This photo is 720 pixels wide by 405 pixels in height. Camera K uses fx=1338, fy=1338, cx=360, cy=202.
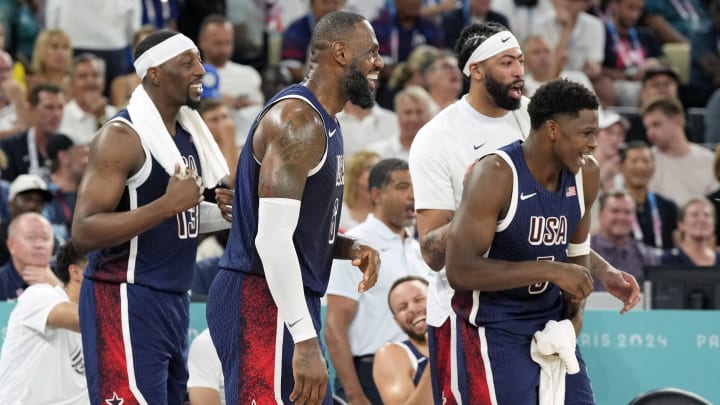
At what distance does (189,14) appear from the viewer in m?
12.8

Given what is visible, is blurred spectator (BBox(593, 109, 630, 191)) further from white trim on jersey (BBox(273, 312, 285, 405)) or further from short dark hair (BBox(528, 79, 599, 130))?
white trim on jersey (BBox(273, 312, 285, 405))

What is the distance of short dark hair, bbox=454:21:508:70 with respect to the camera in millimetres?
6039

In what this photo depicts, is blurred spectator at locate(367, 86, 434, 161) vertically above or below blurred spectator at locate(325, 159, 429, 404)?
above

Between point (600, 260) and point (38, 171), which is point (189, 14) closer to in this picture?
point (38, 171)

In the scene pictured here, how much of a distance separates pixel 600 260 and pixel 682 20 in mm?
9639

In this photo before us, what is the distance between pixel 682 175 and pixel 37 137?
5291mm

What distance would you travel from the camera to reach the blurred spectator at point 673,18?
14.3 metres

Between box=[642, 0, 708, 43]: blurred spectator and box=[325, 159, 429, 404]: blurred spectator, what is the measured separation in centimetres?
704

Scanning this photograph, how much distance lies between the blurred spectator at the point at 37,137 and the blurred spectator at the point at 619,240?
171 inches

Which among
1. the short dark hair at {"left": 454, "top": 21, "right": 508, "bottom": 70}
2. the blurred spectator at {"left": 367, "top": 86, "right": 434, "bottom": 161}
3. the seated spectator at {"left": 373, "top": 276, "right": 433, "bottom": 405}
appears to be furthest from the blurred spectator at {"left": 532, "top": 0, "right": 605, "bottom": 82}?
the short dark hair at {"left": 454, "top": 21, "right": 508, "bottom": 70}

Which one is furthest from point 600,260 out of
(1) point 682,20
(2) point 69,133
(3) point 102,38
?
(1) point 682,20

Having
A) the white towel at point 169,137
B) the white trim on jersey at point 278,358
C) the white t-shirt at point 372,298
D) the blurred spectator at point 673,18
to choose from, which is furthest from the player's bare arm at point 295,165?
the blurred spectator at point 673,18

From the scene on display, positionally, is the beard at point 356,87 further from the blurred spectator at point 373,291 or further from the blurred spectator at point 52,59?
the blurred spectator at point 52,59

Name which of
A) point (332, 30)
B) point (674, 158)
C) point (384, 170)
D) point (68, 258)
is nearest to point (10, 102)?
point (384, 170)
